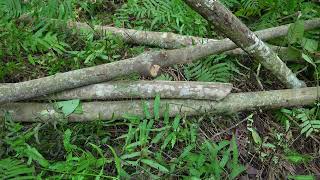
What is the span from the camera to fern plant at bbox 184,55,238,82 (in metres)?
3.79

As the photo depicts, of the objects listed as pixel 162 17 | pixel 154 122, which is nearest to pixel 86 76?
pixel 154 122

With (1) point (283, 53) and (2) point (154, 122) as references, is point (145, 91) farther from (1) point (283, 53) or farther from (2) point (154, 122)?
(1) point (283, 53)

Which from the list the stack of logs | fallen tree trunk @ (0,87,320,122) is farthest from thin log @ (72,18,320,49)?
fallen tree trunk @ (0,87,320,122)

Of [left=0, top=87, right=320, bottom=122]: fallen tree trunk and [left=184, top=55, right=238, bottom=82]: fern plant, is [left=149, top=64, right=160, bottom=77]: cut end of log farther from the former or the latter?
[left=184, top=55, right=238, bottom=82]: fern plant

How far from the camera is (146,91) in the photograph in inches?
134

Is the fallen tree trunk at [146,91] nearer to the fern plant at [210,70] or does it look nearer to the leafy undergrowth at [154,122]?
the leafy undergrowth at [154,122]

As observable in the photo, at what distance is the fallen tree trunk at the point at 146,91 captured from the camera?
11.1 ft

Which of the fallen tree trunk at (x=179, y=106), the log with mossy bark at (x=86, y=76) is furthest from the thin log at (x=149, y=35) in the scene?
the fallen tree trunk at (x=179, y=106)

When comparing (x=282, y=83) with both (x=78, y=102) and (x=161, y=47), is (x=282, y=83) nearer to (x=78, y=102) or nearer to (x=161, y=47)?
(x=161, y=47)

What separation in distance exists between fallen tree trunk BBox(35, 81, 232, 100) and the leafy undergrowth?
0.08 m

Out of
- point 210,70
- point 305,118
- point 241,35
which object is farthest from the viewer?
point 210,70

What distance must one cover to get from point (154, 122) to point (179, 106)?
240 millimetres

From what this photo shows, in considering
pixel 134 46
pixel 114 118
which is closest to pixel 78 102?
pixel 114 118

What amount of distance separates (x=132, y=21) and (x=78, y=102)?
1.32 m
